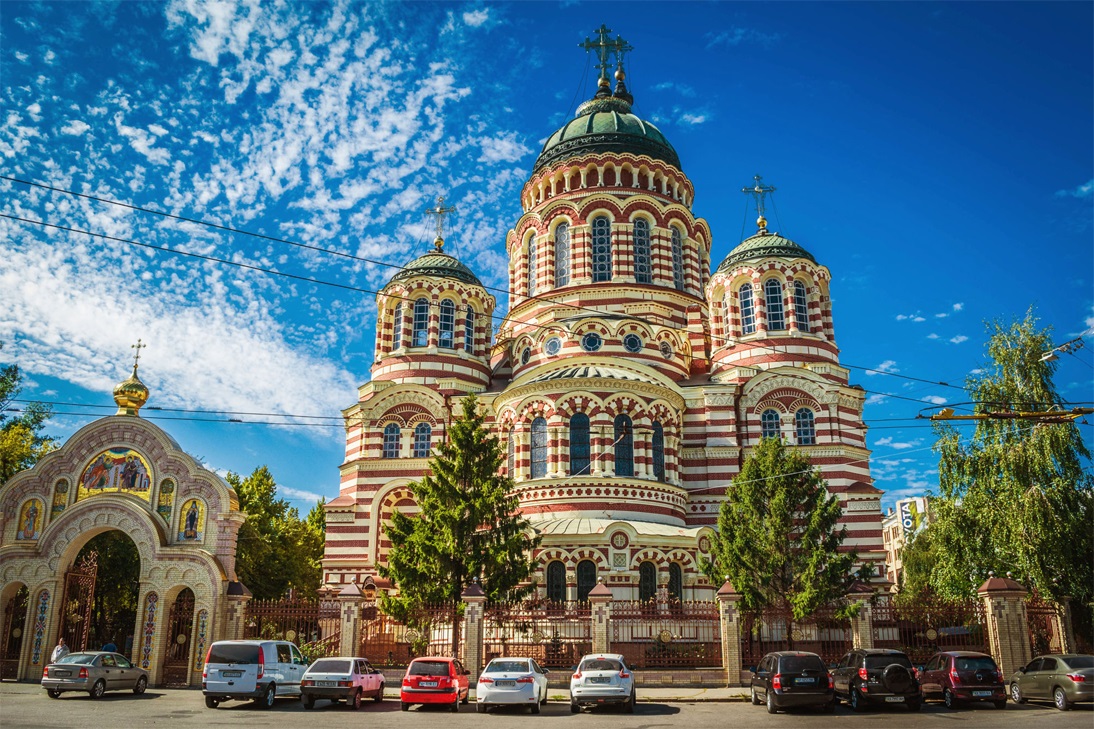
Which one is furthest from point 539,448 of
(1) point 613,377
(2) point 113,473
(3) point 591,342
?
(2) point 113,473

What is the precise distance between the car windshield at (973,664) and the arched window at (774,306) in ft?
67.8

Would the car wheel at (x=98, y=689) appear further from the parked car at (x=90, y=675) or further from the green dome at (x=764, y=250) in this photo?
the green dome at (x=764, y=250)

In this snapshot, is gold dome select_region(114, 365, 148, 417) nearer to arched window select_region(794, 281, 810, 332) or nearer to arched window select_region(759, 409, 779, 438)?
arched window select_region(759, 409, 779, 438)

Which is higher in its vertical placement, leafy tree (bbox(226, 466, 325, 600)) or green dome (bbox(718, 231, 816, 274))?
green dome (bbox(718, 231, 816, 274))

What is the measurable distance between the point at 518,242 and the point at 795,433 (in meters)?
17.8

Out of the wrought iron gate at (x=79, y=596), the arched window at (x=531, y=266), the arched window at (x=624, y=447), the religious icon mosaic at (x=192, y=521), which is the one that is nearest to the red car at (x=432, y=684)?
the religious icon mosaic at (x=192, y=521)

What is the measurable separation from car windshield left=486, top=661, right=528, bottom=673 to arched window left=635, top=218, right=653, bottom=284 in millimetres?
24992

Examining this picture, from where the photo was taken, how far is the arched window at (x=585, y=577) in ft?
95.6

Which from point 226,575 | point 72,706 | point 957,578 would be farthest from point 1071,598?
point 72,706

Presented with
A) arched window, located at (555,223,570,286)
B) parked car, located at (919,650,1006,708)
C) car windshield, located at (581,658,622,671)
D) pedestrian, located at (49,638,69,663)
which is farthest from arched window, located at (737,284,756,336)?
pedestrian, located at (49,638,69,663)

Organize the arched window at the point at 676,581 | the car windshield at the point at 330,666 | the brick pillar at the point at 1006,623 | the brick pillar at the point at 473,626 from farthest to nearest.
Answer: the arched window at the point at 676,581, the brick pillar at the point at 1006,623, the brick pillar at the point at 473,626, the car windshield at the point at 330,666

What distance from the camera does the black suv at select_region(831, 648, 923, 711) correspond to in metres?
17.6

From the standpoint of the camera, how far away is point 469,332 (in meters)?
40.5

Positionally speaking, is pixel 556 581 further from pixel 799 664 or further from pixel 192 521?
pixel 799 664
